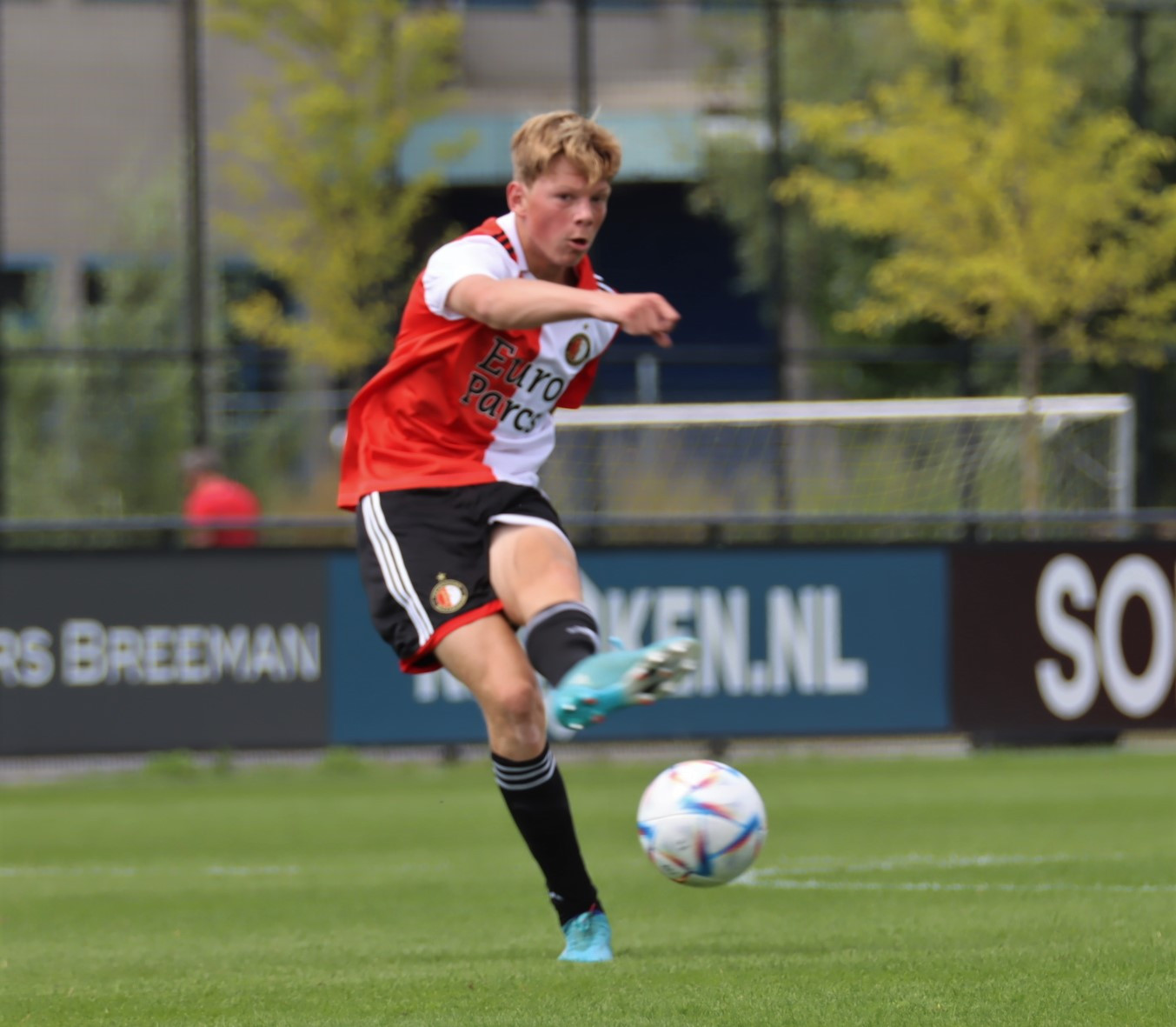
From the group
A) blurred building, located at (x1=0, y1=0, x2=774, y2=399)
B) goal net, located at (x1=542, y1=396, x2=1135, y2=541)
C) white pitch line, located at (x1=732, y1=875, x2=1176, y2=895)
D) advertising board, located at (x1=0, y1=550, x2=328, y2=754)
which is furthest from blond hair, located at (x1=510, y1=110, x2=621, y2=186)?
blurred building, located at (x1=0, y1=0, x2=774, y2=399)

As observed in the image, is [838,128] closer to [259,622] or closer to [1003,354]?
[1003,354]

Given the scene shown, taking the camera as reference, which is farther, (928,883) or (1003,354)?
(1003,354)

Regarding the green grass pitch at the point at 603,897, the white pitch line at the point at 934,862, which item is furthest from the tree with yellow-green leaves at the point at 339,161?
the white pitch line at the point at 934,862

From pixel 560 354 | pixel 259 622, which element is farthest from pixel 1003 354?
pixel 560 354

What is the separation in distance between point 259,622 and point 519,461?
7162 mm

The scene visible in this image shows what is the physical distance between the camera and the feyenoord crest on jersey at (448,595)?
5551 mm

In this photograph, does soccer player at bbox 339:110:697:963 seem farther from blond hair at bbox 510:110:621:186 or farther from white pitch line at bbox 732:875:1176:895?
white pitch line at bbox 732:875:1176:895

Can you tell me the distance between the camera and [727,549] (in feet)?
43.1

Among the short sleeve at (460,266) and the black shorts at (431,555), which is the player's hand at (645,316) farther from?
the black shorts at (431,555)

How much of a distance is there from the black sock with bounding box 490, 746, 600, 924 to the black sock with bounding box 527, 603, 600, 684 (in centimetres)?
50

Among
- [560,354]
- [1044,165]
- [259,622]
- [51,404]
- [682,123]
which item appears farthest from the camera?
[682,123]

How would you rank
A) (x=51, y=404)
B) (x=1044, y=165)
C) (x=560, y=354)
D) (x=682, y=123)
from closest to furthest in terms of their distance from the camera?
1. (x=560, y=354)
2. (x=1044, y=165)
3. (x=51, y=404)
4. (x=682, y=123)

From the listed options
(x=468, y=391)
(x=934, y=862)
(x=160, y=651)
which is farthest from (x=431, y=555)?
(x=160, y=651)

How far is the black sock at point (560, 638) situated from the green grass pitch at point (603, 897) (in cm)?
83
